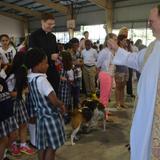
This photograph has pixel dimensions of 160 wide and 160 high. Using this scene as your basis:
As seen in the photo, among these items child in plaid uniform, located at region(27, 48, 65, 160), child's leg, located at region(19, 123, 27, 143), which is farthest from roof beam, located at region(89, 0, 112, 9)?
child in plaid uniform, located at region(27, 48, 65, 160)

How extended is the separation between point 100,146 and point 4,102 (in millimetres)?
1618

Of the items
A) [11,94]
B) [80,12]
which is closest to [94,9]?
[80,12]

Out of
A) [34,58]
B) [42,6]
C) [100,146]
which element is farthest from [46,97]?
[42,6]

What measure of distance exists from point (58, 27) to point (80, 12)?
261cm

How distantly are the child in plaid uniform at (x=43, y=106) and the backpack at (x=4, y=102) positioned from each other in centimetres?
31

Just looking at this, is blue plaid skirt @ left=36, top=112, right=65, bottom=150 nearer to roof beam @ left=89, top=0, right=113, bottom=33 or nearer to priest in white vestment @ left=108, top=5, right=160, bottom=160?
priest in white vestment @ left=108, top=5, right=160, bottom=160

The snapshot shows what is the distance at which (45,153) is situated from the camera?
2.68 metres

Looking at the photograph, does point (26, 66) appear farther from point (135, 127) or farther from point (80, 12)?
point (80, 12)

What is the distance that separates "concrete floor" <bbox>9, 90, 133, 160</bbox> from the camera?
3.52 m

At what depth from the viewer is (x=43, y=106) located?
253cm

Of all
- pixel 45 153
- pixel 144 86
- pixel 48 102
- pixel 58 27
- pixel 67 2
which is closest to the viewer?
pixel 144 86

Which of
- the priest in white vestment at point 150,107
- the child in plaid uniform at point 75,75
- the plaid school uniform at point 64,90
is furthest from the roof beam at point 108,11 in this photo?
the priest in white vestment at point 150,107

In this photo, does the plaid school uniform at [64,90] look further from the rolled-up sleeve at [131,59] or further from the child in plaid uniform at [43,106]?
the rolled-up sleeve at [131,59]

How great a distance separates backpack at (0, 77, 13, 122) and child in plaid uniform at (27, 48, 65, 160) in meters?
0.31
